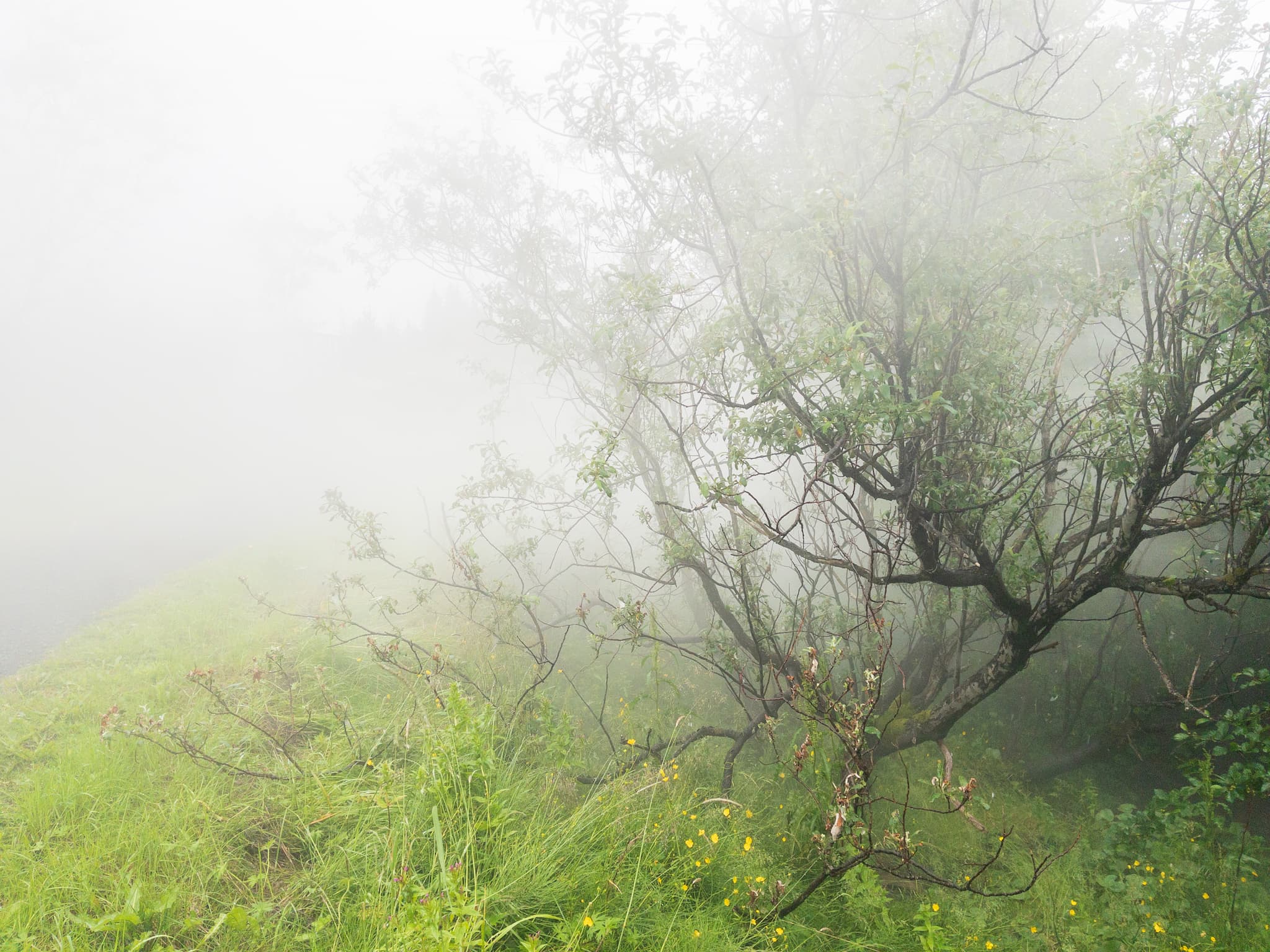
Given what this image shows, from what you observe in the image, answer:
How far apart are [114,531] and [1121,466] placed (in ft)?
103

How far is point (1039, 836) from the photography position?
5.44 metres

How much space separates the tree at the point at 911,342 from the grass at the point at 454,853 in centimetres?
53

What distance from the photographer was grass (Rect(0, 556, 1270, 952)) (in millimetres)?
2773

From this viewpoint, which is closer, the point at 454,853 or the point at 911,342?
the point at 454,853

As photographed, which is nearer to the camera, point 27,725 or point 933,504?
point 933,504

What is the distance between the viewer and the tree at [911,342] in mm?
3785

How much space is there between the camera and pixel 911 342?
501 centimetres

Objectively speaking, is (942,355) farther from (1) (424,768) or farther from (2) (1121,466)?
(1) (424,768)

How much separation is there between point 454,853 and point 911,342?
4956 mm

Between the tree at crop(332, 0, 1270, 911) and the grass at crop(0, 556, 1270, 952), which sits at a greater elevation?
the tree at crop(332, 0, 1270, 911)

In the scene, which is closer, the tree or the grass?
the grass

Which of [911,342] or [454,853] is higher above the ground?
[911,342]

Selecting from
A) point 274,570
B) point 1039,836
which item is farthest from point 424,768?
point 274,570

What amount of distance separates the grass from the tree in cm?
53
